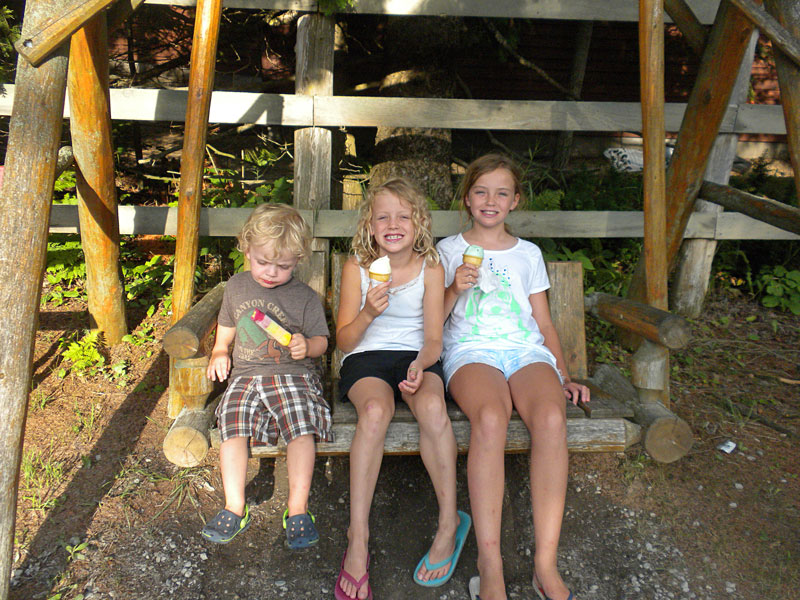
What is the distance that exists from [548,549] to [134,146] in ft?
17.0

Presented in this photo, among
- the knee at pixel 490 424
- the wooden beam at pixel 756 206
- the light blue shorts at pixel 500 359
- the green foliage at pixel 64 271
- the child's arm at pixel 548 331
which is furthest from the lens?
the green foliage at pixel 64 271

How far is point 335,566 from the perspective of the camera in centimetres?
259

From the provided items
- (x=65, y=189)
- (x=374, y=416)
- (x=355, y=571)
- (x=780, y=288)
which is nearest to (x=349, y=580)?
(x=355, y=571)

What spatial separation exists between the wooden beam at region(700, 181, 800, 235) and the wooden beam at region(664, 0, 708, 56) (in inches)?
30.7

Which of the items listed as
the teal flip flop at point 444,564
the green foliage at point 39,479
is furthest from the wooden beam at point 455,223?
the teal flip flop at point 444,564

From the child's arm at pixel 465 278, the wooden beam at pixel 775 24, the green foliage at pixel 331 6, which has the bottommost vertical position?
the child's arm at pixel 465 278

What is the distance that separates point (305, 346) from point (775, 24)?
2.36m

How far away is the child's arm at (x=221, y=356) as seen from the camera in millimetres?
2625

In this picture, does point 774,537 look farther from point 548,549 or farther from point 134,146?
point 134,146

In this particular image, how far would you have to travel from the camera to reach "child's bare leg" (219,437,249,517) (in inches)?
96.9

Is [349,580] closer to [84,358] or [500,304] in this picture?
[500,304]

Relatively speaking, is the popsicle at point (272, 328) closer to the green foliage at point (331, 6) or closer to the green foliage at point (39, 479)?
the green foliage at point (39, 479)

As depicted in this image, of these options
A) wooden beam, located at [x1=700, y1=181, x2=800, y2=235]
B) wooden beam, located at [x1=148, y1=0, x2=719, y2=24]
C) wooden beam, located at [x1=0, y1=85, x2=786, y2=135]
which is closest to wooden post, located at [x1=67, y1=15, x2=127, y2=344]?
wooden beam, located at [x1=0, y1=85, x2=786, y2=135]

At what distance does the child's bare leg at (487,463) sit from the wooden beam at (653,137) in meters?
0.98
